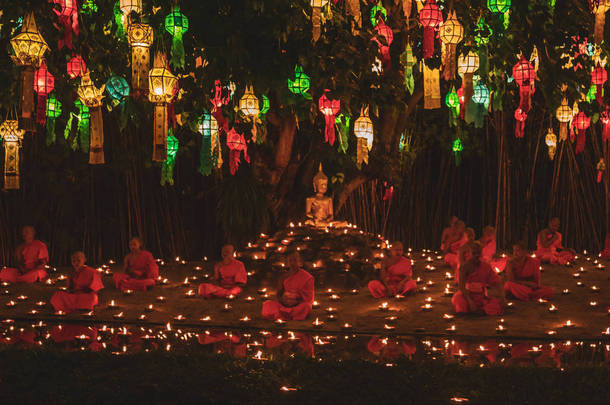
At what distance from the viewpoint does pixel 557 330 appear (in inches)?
247

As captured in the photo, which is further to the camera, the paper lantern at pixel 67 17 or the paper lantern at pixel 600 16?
the paper lantern at pixel 600 16

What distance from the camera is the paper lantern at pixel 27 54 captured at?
17.1ft

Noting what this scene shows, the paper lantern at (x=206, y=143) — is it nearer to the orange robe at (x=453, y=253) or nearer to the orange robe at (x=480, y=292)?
the orange robe at (x=480, y=292)

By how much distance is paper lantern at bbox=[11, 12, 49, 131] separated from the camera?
5219 millimetres

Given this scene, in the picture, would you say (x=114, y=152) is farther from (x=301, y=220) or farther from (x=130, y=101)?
(x=130, y=101)

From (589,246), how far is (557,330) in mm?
6186

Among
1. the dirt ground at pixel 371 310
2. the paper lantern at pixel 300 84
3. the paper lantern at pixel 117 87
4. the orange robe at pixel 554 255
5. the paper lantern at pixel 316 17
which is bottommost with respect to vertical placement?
the dirt ground at pixel 371 310

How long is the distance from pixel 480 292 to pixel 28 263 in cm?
496

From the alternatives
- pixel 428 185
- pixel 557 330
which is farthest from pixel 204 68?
pixel 428 185

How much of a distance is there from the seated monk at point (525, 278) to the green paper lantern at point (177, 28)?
3814 mm

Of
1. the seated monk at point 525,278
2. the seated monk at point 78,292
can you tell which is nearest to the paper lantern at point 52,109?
the seated monk at point 78,292

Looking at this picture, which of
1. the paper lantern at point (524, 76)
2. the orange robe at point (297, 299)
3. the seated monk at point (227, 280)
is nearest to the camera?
the paper lantern at point (524, 76)

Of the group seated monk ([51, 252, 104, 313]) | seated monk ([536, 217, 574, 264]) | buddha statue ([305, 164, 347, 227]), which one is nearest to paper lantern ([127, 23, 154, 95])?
seated monk ([51, 252, 104, 313])

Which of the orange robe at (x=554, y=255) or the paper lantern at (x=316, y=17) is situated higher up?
the paper lantern at (x=316, y=17)
